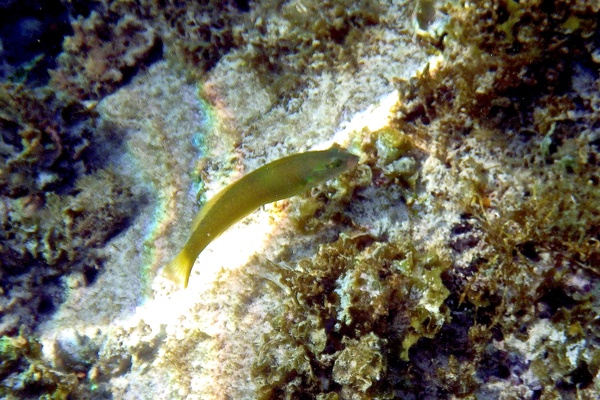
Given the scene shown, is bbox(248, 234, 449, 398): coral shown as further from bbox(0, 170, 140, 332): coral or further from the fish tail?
bbox(0, 170, 140, 332): coral

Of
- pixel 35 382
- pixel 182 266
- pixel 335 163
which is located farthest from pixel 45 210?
pixel 335 163

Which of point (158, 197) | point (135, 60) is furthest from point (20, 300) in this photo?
point (135, 60)

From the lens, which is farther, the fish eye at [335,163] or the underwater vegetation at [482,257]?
the fish eye at [335,163]

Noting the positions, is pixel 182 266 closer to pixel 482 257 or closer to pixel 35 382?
pixel 482 257

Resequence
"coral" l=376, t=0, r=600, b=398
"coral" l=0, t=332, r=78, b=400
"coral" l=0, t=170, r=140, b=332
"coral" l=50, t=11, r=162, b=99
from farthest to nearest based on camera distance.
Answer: "coral" l=50, t=11, r=162, b=99 < "coral" l=0, t=170, r=140, b=332 < "coral" l=0, t=332, r=78, b=400 < "coral" l=376, t=0, r=600, b=398

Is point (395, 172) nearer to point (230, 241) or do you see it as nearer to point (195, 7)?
point (230, 241)

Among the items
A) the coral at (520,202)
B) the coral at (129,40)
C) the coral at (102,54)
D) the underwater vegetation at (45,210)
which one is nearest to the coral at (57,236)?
the underwater vegetation at (45,210)

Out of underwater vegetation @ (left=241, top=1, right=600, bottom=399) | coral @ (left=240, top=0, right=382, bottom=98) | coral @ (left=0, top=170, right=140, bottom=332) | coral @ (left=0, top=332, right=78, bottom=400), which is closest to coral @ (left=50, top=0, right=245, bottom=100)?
coral @ (left=240, top=0, right=382, bottom=98)

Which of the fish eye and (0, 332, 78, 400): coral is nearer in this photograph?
the fish eye

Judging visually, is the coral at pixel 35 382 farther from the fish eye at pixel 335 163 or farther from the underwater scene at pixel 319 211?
the fish eye at pixel 335 163
